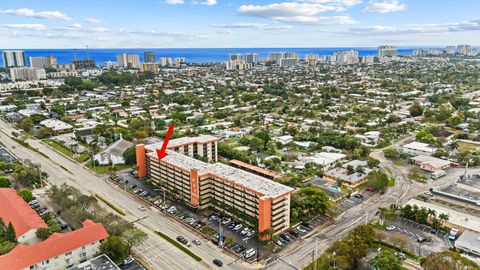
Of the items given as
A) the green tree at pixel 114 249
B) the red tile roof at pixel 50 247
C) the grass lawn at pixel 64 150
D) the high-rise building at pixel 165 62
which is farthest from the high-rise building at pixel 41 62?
the green tree at pixel 114 249

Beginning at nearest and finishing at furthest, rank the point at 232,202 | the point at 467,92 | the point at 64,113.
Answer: the point at 232,202
the point at 64,113
the point at 467,92

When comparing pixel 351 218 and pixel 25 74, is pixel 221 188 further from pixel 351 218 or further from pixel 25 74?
pixel 25 74

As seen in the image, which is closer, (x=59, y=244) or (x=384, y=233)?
(x=59, y=244)

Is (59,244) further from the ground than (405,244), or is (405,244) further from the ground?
(59,244)

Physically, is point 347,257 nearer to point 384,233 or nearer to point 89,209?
point 384,233

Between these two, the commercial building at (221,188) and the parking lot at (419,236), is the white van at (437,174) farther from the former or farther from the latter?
the commercial building at (221,188)

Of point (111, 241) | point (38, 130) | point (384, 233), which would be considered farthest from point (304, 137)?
point (38, 130)

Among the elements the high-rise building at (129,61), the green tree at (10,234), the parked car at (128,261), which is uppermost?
the high-rise building at (129,61)
